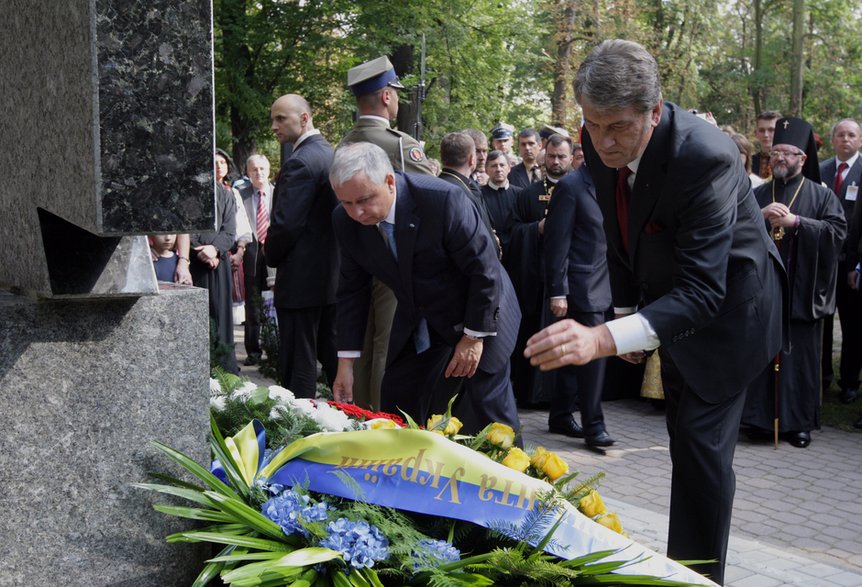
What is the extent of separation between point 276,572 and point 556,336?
1040 millimetres

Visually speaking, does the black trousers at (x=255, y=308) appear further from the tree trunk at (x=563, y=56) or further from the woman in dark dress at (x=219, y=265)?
the tree trunk at (x=563, y=56)

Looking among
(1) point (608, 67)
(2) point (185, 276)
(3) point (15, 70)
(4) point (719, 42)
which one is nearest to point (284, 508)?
(3) point (15, 70)

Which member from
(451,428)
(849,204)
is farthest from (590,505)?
(849,204)

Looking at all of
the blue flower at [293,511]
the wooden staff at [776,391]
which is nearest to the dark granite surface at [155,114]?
the blue flower at [293,511]

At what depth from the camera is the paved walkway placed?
4715mm

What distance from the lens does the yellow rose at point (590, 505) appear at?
2846mm

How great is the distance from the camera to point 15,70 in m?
2.27

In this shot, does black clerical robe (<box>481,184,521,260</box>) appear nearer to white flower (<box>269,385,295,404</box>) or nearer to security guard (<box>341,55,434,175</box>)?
security guard (<box>341,55,434,175</box>)

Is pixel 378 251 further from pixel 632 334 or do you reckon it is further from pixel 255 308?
pixel 255 308

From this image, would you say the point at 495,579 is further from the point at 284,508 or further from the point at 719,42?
the point at 719,42

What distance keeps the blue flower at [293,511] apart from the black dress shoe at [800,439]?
19.9ft

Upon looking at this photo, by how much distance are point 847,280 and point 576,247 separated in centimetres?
329

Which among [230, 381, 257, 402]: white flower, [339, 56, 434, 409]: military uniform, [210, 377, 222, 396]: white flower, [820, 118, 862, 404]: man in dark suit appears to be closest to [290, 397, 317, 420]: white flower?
[230, 381, 257, 402]: white flower

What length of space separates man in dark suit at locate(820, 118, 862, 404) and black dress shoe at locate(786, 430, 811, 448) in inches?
71.2
